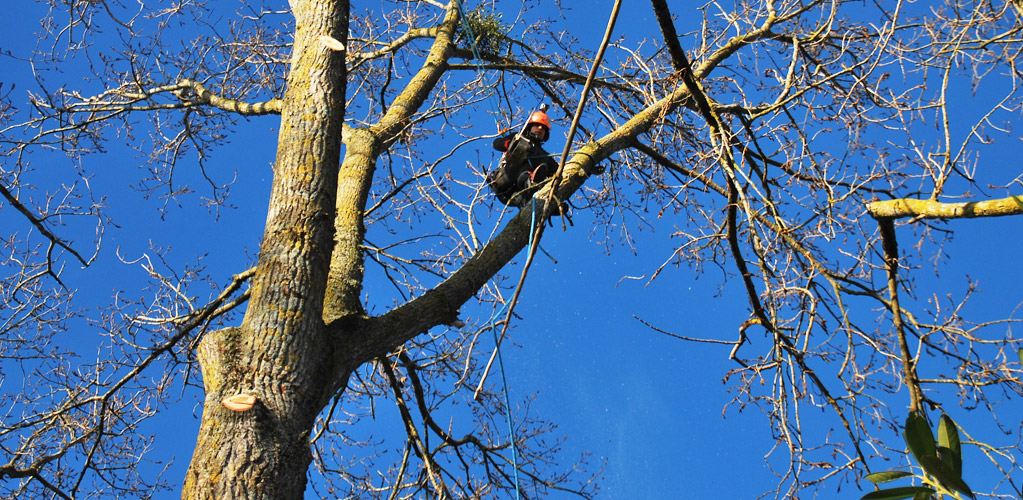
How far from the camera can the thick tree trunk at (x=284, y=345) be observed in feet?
9.39

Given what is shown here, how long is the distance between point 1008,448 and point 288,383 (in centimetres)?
267

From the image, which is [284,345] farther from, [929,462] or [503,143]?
[503,143]

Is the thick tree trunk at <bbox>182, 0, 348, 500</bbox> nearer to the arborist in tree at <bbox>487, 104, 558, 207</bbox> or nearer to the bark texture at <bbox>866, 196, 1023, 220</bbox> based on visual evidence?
the arborist in tree at <bbox>487, 104, 558, 207</bbox>

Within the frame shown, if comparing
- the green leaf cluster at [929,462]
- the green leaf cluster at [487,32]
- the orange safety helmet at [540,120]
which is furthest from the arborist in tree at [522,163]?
the green leaf cluster at [929,462]

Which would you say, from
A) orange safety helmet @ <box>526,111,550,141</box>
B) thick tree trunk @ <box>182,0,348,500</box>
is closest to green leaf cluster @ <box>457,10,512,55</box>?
orange safety helmet @ <box>526,111,550,141</box>

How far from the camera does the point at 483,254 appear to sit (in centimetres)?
389

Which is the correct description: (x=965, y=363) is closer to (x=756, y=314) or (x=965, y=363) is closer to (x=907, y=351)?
(x=907, y=351)

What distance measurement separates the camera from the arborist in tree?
4.79 m

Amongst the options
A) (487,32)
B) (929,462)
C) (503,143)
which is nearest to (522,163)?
(503,143)

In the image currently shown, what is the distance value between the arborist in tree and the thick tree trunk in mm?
1201

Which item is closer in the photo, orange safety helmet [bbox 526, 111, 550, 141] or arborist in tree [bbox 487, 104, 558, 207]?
arborist in tree [bbox 487, 104, 558, 207]

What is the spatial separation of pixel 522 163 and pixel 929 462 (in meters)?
3.30

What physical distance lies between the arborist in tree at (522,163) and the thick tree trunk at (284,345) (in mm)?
1201

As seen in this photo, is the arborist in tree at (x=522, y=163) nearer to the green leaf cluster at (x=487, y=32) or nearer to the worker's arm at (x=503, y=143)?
the worker's arm at (x=503, y=143)
